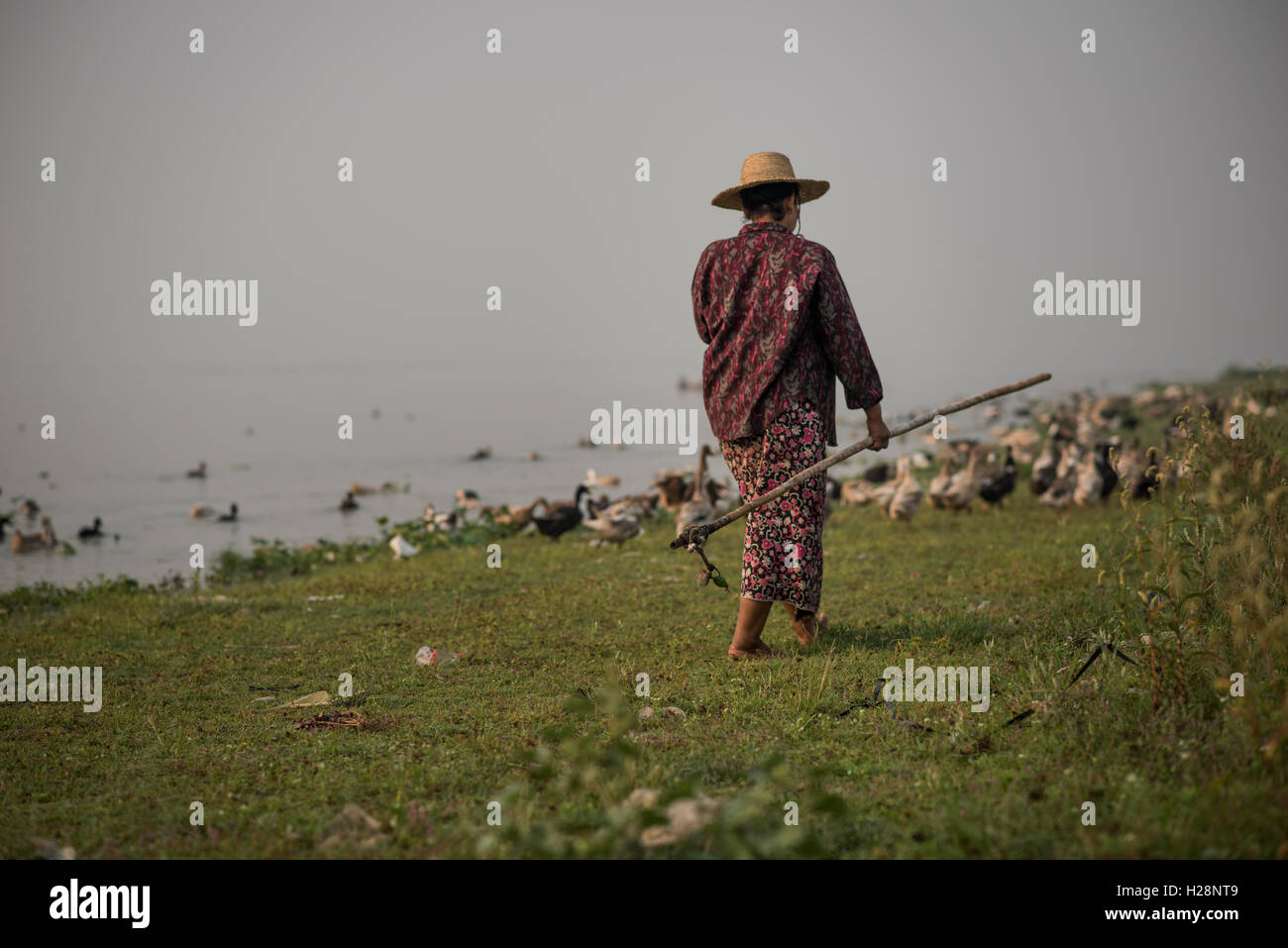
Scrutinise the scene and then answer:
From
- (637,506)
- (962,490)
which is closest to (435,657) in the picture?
(637,506)

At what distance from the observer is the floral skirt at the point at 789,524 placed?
5.37 metres

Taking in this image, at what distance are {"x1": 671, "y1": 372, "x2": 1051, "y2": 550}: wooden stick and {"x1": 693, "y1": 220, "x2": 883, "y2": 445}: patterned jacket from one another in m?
0.44

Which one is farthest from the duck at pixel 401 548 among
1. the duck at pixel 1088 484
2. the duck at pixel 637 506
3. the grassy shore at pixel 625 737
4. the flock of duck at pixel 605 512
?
the duck at pixel 1088 484

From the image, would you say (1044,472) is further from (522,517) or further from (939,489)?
(522,517)

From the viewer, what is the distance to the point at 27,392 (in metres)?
31.3

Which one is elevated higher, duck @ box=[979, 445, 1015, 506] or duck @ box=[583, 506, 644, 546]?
duck @ box=[979, 445, 1015, 506]

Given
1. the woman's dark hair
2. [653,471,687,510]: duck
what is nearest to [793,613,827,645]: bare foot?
the woman's dark hair

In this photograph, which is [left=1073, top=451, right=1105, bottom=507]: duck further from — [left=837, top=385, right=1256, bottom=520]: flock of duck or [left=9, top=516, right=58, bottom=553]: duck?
[left=9, top=516, right=58, bottom=553]: duck

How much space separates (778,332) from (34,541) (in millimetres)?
9797

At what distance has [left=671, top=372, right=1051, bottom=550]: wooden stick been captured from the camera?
15.3 feet

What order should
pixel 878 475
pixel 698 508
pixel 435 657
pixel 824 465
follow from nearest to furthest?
pixel 824 465 → pixel 435 657 → pixel 698 508 → pixel 878 475

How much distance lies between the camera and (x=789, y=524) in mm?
5406

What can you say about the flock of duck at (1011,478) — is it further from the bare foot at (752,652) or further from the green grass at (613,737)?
the bare foot at (752,652)
